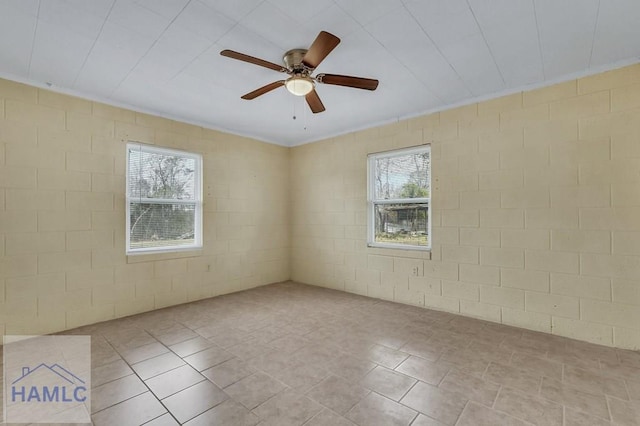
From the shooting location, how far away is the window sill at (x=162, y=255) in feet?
11.7

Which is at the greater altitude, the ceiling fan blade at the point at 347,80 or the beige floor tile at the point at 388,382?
the ceiling fan blade at the point at 347,80

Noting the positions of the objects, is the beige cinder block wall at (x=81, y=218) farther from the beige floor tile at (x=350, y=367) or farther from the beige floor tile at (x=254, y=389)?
the beige floor tile at (x=350, y=367)

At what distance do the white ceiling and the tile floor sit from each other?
2.62 metres

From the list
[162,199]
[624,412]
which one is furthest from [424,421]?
[162,199]

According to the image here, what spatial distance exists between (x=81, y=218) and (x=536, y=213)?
4.98 metres

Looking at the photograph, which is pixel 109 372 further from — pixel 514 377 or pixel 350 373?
pixel 514 377

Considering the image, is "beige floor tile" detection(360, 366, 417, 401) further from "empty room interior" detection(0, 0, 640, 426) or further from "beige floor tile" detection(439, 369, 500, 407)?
"beige floor tile" detection(439, 369, 500, 407)

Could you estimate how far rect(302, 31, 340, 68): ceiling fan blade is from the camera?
181 cm

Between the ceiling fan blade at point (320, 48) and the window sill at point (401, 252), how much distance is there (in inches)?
107

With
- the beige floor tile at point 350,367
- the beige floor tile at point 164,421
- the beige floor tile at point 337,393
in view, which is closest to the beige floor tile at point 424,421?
the beige floor tile at point 337,393

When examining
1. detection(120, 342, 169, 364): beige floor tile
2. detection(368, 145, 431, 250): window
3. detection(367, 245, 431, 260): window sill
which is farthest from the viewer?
detection(368, 145, 431, 250): window

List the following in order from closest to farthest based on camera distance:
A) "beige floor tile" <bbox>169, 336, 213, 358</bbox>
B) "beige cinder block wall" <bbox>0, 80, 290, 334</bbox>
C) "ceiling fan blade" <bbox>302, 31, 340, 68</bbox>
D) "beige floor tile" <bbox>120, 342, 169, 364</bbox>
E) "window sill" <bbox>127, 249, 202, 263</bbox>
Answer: "ceiling fan blade" <bbox>302, 31, 340, 68</bbox>, "beige floor tile" <bbox>120, 342, 169, 364</bbox>, "beige floor tile" <bbox>169, 336, 213, 358</bbox>, "beige cinder block wall" <bbox>0, 80, 290, 334</bbox>, "window sill" <bbox>127, 249, 202, 263</bbox>

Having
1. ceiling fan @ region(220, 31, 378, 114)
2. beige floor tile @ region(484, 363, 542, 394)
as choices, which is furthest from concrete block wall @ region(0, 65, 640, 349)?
ceiling fan @ region(220, 31, 378, 114)

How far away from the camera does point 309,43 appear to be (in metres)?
2.27
